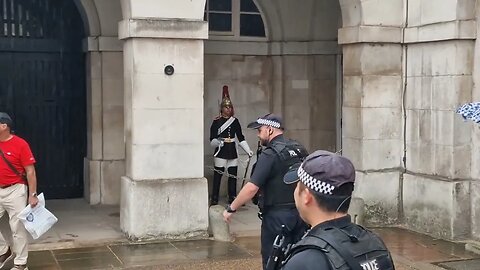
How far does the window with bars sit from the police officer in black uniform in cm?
174

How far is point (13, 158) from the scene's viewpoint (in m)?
6.96

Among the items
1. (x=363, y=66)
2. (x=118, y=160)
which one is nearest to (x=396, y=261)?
(x=363, y=66)

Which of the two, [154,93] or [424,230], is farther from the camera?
[424,230]

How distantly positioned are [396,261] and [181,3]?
4.14 meters

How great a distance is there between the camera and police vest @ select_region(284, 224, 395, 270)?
7.74ft

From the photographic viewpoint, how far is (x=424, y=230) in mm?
9289

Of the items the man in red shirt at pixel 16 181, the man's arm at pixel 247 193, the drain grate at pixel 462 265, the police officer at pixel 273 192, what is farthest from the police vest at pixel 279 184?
the drain grate at pixel 462 265

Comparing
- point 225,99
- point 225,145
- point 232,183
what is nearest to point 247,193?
point 225,145

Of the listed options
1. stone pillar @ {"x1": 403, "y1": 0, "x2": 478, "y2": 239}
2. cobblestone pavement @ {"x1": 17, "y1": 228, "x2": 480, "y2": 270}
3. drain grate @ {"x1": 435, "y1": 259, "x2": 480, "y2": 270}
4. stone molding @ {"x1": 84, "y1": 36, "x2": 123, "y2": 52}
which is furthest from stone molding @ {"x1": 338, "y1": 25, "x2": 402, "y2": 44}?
stone molding @ {"x1": 84, "y1": 36, "x2": 123, "y2": 52}

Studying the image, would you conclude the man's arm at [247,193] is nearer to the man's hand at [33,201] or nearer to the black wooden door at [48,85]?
the man's hand at [33,201]

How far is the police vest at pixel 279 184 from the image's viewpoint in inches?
220

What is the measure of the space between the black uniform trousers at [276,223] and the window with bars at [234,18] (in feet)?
22.5

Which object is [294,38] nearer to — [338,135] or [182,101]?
[338,135]

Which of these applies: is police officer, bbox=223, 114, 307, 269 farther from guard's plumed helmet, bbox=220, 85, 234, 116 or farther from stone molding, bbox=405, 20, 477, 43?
guard's plumed helmet, bbox=220, 85, 234, 116
